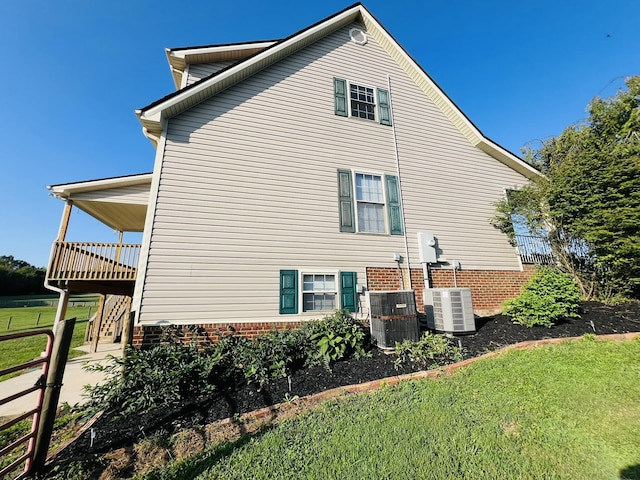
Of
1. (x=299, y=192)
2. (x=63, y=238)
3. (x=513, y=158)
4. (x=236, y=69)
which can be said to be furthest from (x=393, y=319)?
(x=63, y=238)

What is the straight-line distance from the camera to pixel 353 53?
29.6ft

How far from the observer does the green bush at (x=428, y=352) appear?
16.3 ft

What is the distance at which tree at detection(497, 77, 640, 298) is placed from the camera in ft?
23.5

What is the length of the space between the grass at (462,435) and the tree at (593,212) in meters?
4.63

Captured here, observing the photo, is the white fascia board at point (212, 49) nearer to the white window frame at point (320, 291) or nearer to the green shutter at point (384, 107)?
the green shutter at point (384, 107)

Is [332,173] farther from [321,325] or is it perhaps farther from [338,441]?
[338,441]

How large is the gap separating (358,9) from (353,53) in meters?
1.43

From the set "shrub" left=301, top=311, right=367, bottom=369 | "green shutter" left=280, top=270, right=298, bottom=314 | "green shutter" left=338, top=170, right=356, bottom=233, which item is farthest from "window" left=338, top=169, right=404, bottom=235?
"shrub" left=301, top=311, right=367, bottom=369

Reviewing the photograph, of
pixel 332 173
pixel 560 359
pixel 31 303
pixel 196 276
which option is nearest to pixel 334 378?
pixel 196 276

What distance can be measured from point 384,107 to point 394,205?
3436 mm

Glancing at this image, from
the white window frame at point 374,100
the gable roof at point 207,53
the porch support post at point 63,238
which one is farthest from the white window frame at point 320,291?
the gable roof at point 207,53

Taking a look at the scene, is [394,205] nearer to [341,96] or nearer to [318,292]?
[318,292]

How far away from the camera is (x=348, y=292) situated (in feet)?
22.6

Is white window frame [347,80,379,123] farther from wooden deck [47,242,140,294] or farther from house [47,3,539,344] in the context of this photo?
wooden deck [47,242,140,294]
